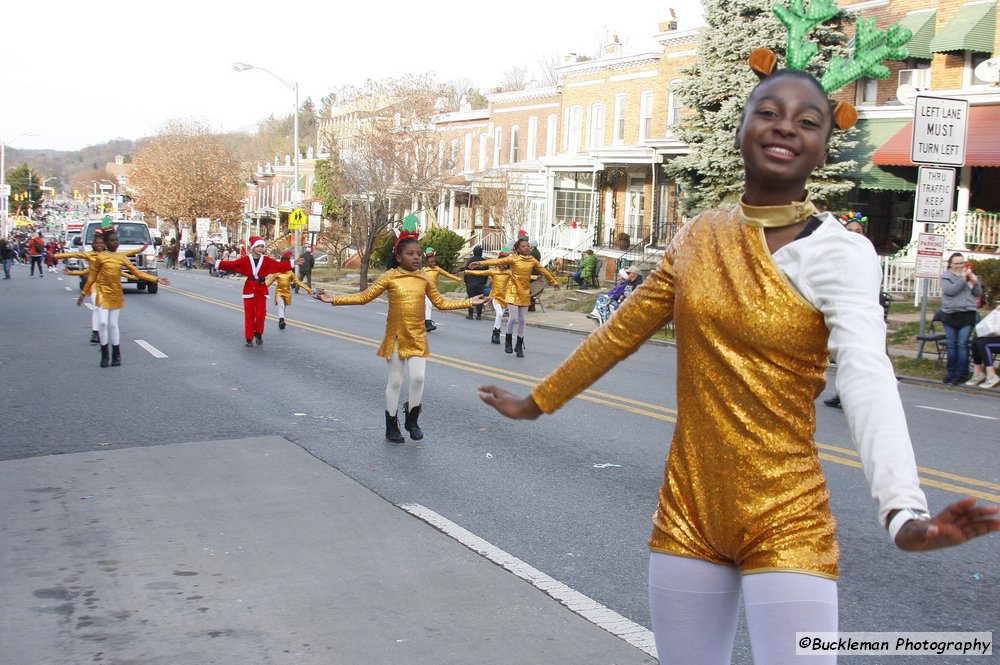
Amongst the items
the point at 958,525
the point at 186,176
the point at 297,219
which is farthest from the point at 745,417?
the point at 186,176

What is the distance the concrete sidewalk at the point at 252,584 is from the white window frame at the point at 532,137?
42.7 m

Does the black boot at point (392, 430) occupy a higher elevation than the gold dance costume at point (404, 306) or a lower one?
lower

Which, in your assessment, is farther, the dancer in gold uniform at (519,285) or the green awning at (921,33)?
the green awning at (921,33)

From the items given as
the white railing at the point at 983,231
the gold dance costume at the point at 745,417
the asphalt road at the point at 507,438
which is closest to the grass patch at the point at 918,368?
the asphalt road at the point at 507,438

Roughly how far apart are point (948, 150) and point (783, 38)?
12729 millimetres

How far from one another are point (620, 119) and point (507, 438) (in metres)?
33.1

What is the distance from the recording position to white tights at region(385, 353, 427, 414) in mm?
9358

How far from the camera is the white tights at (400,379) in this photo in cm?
936

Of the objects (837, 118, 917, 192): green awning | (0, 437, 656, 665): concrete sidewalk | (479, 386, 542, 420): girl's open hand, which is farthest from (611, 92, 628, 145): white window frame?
(479, 386, 542, 420): girl's open hand

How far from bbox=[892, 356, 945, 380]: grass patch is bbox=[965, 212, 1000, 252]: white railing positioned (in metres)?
8.09

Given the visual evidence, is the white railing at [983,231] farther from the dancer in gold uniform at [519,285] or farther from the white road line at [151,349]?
the white road line at [151,349]

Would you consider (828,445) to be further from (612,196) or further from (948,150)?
(612,196)

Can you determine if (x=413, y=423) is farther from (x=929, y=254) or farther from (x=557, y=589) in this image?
(x=929, y=254)

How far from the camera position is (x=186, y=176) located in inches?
2931
